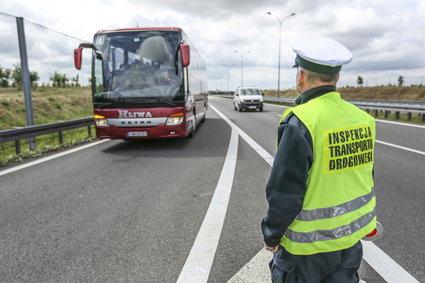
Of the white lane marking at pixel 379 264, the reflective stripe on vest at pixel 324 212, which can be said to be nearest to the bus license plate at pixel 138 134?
the white lane marking at pixel 379 264

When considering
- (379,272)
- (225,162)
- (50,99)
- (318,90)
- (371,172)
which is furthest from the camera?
(50,99)

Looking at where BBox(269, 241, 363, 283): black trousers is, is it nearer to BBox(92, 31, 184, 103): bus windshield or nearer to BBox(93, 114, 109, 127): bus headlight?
BBox(92, 31, 184, 103): bus windshield

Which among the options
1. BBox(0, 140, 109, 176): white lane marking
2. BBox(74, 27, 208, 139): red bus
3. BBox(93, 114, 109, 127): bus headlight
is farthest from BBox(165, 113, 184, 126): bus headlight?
BBox(0, 140, 109, 176): white lane marking

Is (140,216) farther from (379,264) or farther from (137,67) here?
(137,67)

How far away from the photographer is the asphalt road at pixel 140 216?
3008 mm

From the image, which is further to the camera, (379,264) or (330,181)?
(379,264)

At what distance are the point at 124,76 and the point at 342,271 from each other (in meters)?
8.20

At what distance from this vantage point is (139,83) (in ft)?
29.3

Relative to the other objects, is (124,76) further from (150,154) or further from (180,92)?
(150,154)

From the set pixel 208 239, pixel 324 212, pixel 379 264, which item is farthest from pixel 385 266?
pixel 324 212

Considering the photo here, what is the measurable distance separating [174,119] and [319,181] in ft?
24.6

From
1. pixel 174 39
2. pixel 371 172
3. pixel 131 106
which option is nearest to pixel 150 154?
pixel 131 106

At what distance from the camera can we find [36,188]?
18.0 ft

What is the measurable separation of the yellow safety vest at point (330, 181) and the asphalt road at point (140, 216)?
134 cm
